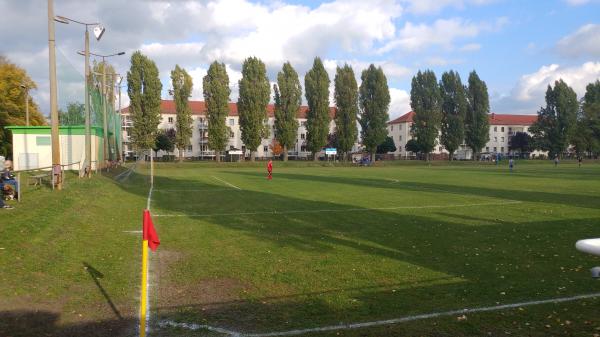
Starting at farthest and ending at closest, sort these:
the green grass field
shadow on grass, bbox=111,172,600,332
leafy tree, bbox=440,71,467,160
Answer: leafy tree, bbox=440,71,467,160
shadow on grass, bbox=111,172,600,332
the green grass field

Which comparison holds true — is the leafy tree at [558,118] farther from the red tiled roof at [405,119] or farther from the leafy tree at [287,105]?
the leafy tree at [287,105]

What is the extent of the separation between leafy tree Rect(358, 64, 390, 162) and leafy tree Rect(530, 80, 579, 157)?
38.0 m

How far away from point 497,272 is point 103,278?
21.5 feet

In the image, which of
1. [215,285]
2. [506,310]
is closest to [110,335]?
[215,285]

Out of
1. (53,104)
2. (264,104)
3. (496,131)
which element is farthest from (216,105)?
(496,131)

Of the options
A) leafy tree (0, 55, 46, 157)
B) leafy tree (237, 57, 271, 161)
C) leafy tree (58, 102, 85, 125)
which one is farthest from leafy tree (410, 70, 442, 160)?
leafy tree (58, 102, 85, 125)

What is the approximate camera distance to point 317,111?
82062 mm

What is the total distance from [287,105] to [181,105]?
17775 mm

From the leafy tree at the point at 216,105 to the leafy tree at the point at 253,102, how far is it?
2.78m

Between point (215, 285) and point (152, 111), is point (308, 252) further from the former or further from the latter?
point (152, 111)

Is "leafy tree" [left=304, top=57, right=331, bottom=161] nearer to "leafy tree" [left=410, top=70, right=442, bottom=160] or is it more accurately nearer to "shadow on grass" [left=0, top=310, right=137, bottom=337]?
"leafy tree" [left=410, top=70, right=442, bottom=160]

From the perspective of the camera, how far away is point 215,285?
7.44 m

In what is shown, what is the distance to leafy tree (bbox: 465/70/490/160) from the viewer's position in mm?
91250

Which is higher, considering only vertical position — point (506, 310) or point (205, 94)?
point (205, 94)
